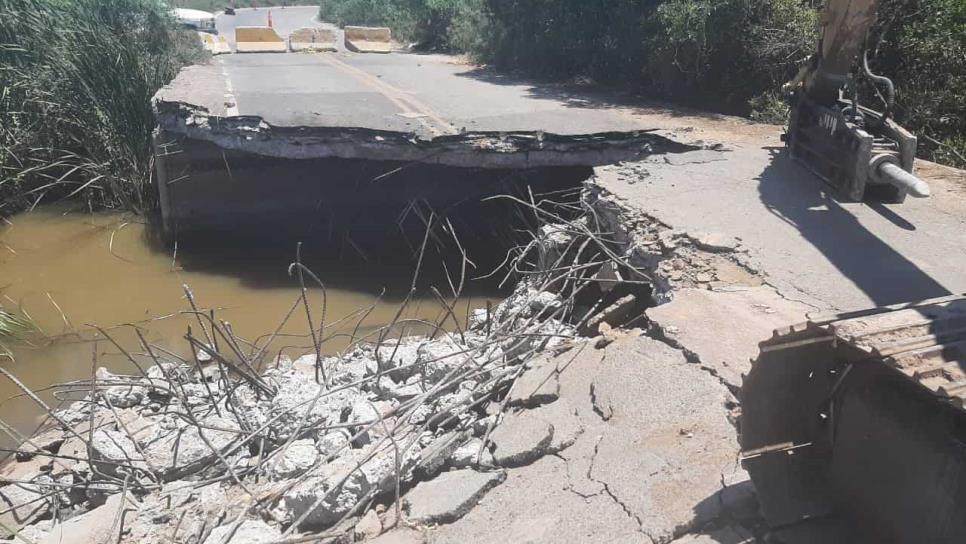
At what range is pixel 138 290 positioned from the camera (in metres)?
9.09

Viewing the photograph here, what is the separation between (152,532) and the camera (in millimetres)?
4035

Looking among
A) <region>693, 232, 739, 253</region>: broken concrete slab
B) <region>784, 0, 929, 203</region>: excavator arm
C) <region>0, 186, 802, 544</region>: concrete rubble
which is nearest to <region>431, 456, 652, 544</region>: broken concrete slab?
<region>0, 186, 802, 544</region>: concrete rubble

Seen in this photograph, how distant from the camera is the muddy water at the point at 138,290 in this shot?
297 inches

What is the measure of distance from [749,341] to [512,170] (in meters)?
5.29

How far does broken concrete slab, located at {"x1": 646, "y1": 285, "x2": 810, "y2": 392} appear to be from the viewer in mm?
4336

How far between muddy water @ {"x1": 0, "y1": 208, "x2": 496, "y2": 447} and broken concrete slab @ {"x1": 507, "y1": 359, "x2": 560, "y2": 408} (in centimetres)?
300

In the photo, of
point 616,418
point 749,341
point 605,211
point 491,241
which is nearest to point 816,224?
point 605,211

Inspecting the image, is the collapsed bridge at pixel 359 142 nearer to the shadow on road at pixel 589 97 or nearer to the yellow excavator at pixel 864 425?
the shadow on road at pixel 589 97

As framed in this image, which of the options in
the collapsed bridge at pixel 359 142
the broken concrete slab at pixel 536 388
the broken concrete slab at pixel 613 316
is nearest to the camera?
the broken concrete slab at pixel 536 388

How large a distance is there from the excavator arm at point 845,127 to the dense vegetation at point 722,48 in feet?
4.93

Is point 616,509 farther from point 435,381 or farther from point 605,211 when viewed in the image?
point 605,211

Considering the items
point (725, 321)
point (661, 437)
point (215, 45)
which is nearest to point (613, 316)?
point (725, 321)

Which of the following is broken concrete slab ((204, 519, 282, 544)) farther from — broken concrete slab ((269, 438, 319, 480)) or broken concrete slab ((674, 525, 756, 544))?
broken concrete slab ((674, 525, 756, 544))

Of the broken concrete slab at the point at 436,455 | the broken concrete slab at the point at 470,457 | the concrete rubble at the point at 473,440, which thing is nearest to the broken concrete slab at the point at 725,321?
the concrete rubble at the point at 473,440
